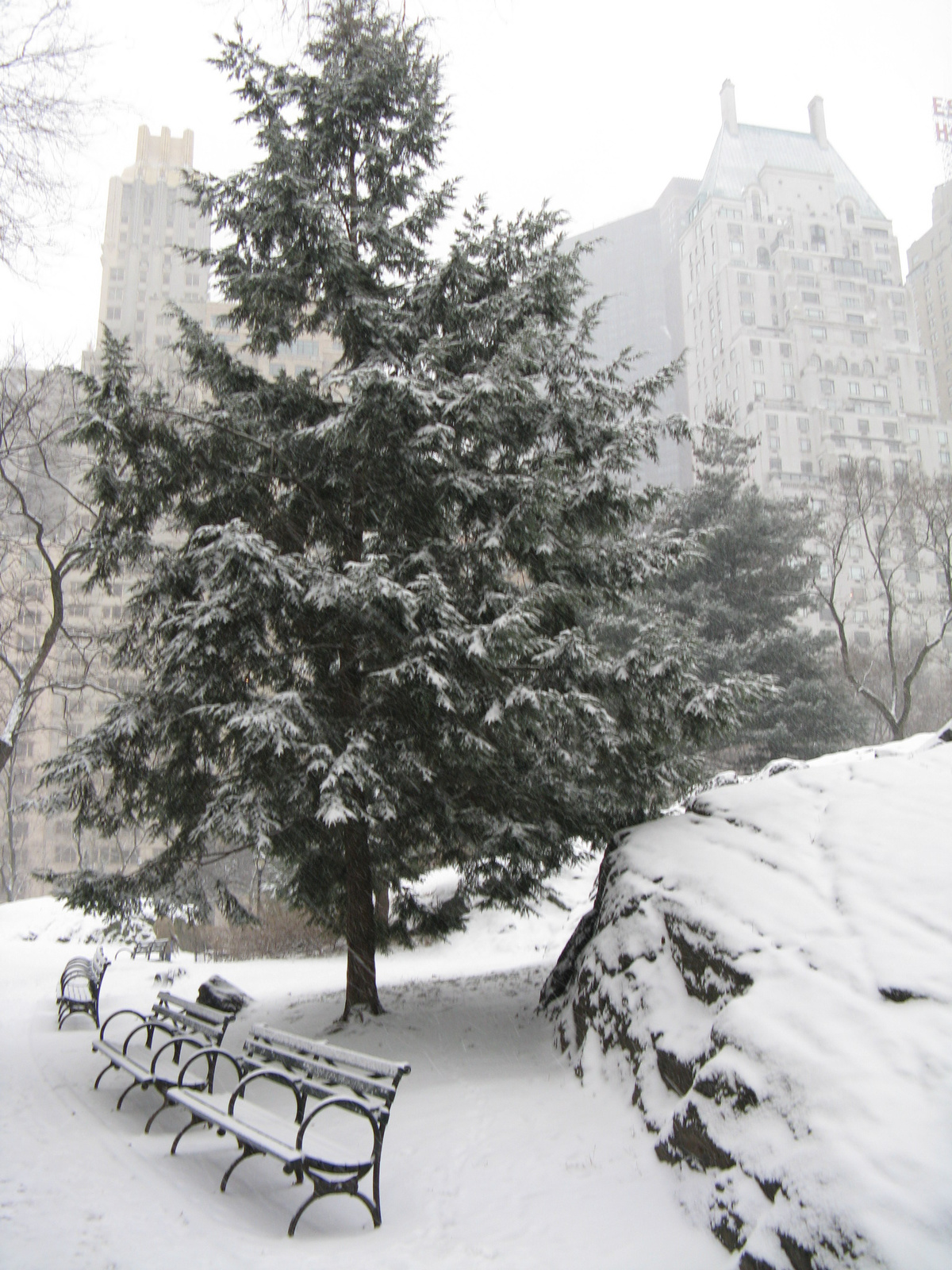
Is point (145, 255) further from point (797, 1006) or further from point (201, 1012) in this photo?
point (797, 1006)

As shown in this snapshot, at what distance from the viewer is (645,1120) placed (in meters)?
5.32

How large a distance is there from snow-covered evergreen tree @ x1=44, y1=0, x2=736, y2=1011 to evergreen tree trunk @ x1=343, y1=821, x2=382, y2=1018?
0.03 meters

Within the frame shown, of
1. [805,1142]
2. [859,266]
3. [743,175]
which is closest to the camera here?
[805,1142]

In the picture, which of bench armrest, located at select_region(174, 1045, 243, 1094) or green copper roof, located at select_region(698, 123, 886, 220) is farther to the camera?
green copper roof, located at select_region(698, 123, 886, 220)

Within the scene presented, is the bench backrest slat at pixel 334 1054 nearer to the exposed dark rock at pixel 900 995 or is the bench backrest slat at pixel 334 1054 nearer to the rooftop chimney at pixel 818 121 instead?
the exposed dark rock at pixel 900 995

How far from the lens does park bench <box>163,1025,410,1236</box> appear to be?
432 cm

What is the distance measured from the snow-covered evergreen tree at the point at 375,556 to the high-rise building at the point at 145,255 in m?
93.9

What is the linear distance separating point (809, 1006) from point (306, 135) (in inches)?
415

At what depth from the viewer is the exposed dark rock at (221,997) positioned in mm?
10867

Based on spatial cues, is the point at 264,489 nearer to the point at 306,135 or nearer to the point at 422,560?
the point at 422,560

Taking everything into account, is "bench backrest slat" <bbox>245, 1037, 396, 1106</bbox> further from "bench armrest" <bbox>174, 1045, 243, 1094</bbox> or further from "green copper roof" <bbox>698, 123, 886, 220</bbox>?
"green copper roof" <bbox>698, 123, 886, 220</bbox>

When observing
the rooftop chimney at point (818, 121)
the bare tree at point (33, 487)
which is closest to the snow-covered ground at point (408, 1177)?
the bare tree at point (33, 487)

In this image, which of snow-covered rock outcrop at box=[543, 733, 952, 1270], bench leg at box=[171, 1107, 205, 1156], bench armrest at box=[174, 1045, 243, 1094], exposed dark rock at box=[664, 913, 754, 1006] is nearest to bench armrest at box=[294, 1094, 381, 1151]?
bench leg at box=[171, 1107, 205, 1156]

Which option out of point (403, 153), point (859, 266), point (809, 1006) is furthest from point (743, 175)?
→ point (809, 1006)
